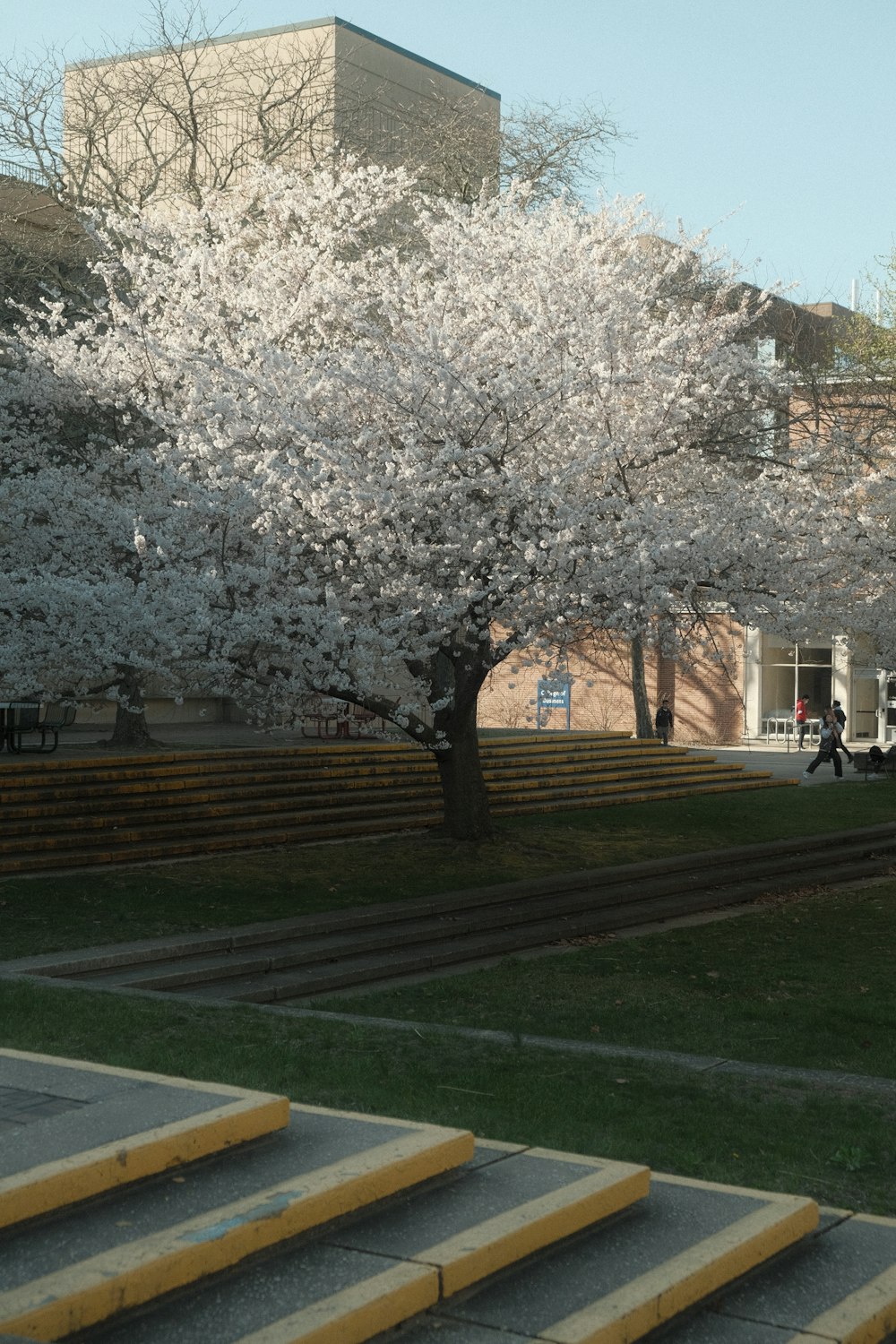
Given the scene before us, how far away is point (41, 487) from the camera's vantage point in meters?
16.1

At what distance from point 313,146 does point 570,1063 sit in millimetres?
23731

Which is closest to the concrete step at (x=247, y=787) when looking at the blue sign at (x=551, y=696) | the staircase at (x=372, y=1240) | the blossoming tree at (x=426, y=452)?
the blossoming tree at (x=426, y=452)

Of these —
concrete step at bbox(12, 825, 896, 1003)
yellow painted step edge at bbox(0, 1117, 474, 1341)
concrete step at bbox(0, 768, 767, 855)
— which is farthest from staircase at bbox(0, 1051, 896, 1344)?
concrete step at bbox(0, 768, 767, 855)

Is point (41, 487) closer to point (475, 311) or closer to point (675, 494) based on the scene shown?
point (475, 311)

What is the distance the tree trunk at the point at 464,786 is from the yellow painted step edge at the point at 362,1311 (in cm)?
1345

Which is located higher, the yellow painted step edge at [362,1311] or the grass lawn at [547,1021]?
the yellow painted step edge at [362,1311]

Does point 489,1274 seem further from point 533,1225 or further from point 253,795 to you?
point 253,795

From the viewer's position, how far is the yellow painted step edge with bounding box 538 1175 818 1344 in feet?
13.8

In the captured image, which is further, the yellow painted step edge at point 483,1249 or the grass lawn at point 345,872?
the grass lawn at point 345,872

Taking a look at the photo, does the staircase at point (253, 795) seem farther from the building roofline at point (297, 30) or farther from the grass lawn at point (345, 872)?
the building roofline at point (297, 30)

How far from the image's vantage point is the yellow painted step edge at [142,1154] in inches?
168

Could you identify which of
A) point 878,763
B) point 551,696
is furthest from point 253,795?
point 551,696

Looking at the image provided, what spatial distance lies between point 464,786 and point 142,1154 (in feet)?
44.0

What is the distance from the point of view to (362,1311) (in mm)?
4039
